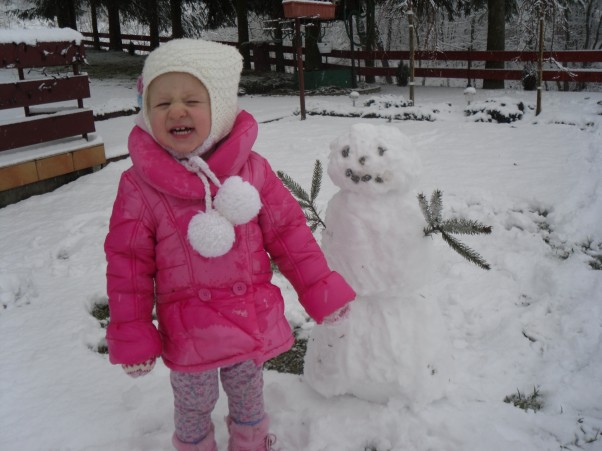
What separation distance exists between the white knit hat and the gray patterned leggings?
87 cm

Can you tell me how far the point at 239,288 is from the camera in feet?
6.19

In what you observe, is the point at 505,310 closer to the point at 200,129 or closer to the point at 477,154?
the point at 200,129

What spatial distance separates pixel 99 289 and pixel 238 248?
88.0 inches

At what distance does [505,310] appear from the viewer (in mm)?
3406

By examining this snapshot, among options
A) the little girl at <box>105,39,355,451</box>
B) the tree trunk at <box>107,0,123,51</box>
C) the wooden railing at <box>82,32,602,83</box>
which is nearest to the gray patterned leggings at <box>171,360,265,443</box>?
the little girl at <box>105,39,355,451</box>

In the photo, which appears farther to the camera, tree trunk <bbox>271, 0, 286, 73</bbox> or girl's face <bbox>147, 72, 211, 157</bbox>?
tree trunk <bbox>271, 0, 286, 73</bbox>

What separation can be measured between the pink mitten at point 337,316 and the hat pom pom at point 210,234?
0.48 metres

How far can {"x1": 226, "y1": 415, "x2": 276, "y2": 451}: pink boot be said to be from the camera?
2.14 meters

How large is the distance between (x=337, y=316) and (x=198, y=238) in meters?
0.61

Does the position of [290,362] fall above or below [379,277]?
below

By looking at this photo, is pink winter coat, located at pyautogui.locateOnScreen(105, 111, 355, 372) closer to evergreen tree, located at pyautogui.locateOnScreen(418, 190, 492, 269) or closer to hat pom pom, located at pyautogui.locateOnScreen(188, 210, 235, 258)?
hat pom pom, located at pyautogui.locateOnScreen(188, 210, 235, 258)

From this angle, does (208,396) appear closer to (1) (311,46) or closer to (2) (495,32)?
Result: (2) (495,32)

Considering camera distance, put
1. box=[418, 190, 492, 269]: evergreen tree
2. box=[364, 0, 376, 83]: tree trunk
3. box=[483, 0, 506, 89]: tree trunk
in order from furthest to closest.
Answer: box=[364, 0, 376, 83]: tree trunk < box=[483, 0, 506, 89]: tree trunk < box=[418, 190, 492, 269]: evergreen tree

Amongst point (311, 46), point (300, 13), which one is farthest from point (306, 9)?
point (311, 46)
